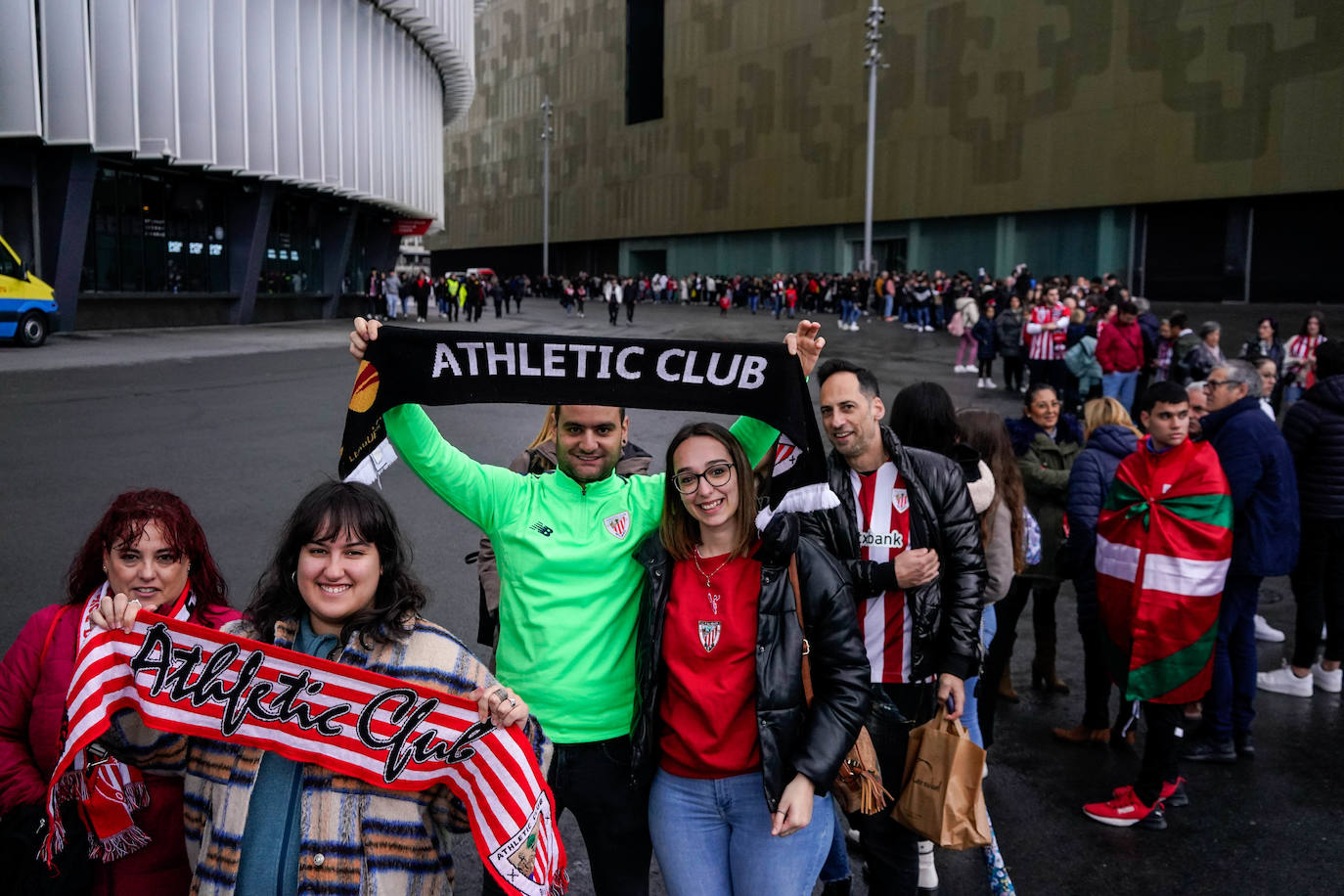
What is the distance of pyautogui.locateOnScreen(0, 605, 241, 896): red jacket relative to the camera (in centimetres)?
267

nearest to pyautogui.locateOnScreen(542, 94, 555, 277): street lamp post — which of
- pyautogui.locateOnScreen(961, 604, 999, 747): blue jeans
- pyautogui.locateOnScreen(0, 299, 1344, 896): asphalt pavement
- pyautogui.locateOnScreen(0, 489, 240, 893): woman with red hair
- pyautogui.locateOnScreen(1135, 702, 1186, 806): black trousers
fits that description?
pyautogui.locateOnScreen(0, 299, 1344, 896): asphalt pavement

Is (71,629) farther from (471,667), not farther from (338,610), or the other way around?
(471,667)

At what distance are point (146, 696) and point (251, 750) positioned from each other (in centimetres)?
32

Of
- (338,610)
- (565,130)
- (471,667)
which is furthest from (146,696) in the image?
(565,130)

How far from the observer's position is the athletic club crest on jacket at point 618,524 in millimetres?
3107

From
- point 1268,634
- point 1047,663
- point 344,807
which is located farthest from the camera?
point 1268,634

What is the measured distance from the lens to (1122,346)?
590 inches

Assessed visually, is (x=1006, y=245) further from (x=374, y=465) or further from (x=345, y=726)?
(x=345, y=726)

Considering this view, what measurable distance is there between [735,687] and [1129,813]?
2.71m

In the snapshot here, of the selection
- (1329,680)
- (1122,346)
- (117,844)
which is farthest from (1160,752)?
(1122,346)

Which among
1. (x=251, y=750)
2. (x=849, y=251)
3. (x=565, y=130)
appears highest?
(x=565, y=130)

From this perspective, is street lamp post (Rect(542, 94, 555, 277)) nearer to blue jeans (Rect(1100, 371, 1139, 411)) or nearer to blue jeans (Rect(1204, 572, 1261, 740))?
blue jeans (Rect(1100, 371, 1139, 411))

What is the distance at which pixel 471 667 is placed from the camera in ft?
8.54

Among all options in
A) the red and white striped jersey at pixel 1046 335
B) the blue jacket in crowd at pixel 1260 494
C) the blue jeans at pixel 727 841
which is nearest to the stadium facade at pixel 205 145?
the red and white striped jersey at pixel 1046 335
